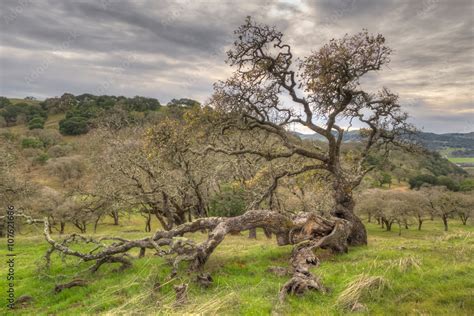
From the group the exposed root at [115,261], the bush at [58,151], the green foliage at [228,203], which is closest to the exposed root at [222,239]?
the exposed root at [115,261]

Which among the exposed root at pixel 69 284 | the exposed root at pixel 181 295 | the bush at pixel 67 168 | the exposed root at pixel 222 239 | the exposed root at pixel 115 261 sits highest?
the exposed root at pixel 222 239

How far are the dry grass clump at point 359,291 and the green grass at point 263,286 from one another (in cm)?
14

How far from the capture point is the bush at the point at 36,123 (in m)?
132

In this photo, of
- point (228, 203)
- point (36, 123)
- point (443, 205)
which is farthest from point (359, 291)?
point (36, 123)

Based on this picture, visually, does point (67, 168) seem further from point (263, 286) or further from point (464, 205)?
point (464, 205)

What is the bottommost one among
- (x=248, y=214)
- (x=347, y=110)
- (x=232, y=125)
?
(x=248, y=214)

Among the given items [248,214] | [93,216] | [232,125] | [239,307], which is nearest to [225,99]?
[232,125]

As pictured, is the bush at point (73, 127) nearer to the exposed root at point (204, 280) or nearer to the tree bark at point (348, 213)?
the tree bark at point (348, 213)

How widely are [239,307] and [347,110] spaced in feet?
43.6

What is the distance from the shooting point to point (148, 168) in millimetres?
29438

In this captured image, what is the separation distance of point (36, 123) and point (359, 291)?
154528mm

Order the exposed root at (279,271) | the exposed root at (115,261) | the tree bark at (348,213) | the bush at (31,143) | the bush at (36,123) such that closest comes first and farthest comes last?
the exposed root at (279,271)
the exposed root at (115,261)
the tree bark at (348,213)
the bush at (31,143)
the bush at (36,123)

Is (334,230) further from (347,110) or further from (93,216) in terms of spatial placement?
(93,216)

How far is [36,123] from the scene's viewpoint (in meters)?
134
